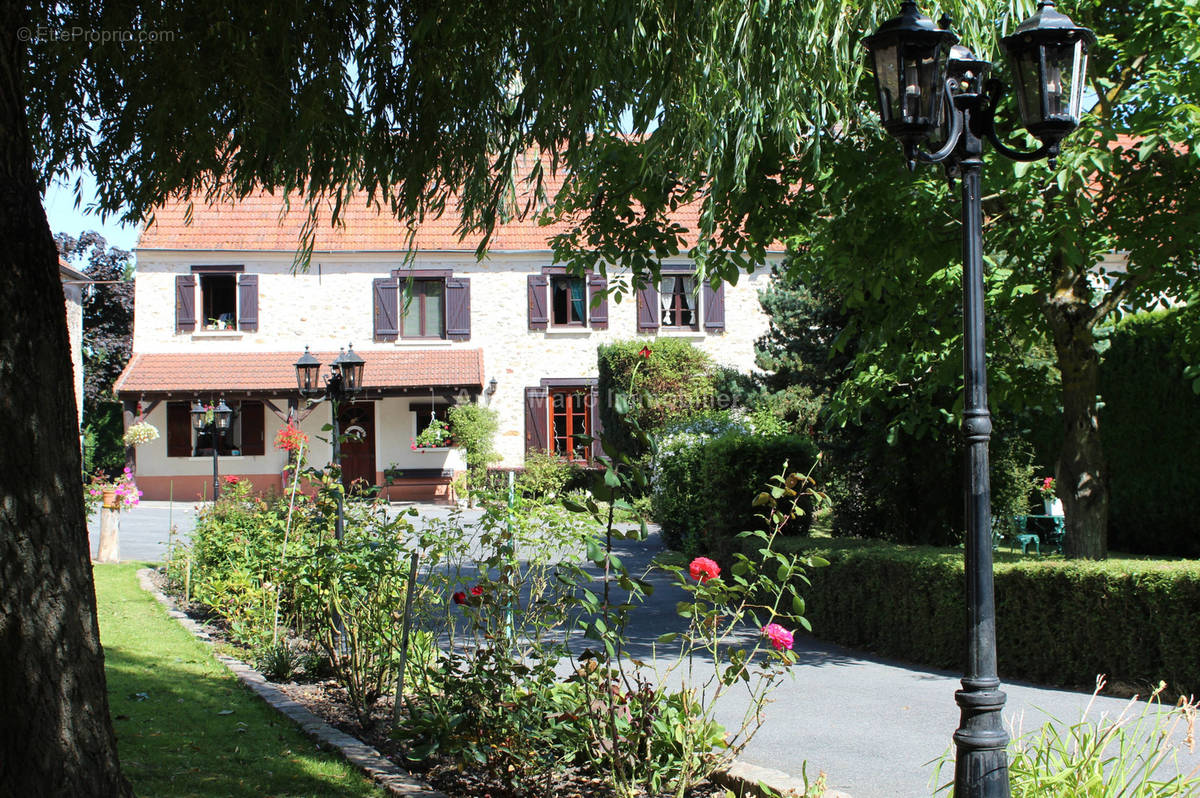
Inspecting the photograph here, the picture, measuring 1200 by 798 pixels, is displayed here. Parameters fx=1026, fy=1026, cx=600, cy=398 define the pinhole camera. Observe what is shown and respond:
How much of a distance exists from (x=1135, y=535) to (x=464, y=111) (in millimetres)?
A: 10310

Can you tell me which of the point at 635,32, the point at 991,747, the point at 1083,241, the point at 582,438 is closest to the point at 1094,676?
the point at 1083,241

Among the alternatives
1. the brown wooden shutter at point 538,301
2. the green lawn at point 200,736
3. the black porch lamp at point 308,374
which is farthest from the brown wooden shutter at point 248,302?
the green lawn at point 200,736

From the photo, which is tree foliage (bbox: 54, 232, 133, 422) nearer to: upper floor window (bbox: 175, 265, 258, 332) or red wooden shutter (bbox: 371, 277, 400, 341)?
upper floor window (bbox: 175, 265, 258, 332)

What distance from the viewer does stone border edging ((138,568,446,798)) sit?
443cm

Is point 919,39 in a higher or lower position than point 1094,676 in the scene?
higher

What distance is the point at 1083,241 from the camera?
6918 millimetres

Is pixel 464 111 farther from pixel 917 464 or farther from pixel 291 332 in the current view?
pixel 291 332

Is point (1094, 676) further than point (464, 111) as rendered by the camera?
Yes

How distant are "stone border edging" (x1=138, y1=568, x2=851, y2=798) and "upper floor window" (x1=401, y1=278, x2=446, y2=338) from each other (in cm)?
Answer: 1805

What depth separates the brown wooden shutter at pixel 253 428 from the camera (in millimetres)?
24094

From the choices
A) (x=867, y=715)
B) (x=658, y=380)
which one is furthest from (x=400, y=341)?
(x=867, y=715)

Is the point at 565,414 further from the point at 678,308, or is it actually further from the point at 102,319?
the point at 102,319

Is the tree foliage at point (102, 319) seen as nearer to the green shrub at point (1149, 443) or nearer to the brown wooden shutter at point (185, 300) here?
the brown wooden shutter at point (185, 300)

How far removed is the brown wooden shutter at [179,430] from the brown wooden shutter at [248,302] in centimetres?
233
